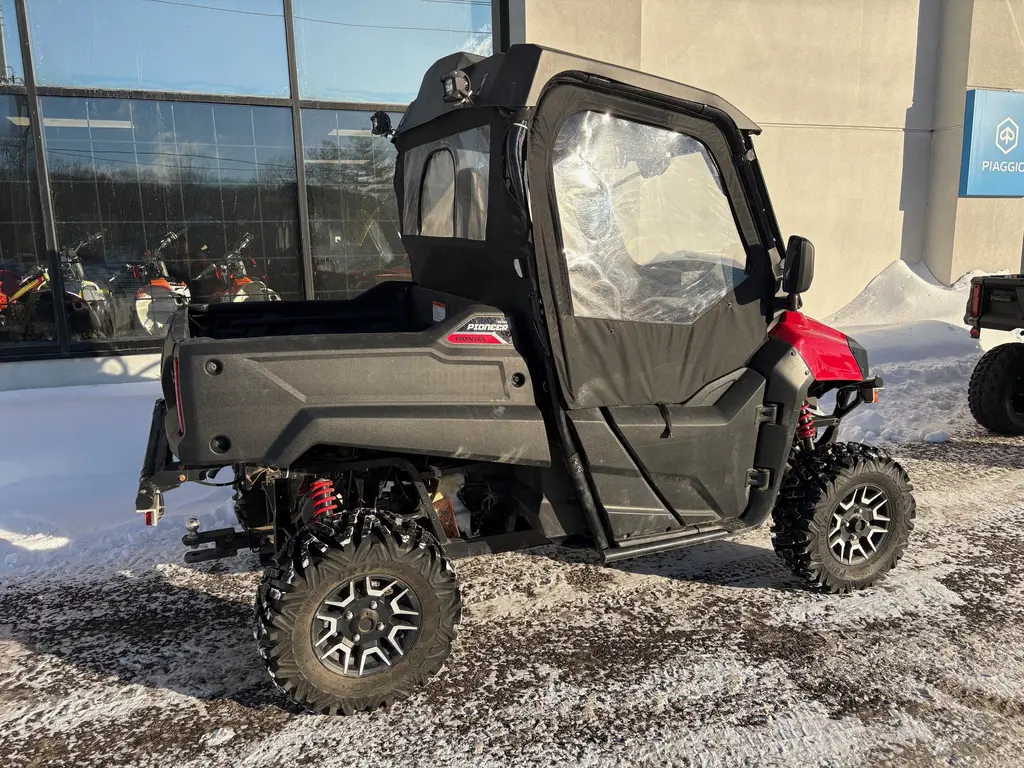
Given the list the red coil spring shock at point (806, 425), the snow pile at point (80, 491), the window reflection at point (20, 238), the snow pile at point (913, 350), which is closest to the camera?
the red coil spring shock at point (806, 425)

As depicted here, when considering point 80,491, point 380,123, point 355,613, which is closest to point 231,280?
point 80,491

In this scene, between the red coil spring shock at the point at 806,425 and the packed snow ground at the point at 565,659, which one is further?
the red coil spring shock at the point at 806,425

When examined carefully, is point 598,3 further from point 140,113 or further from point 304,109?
point 140,113

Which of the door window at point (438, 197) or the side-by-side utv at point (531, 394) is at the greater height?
the door window at point (438, 197)

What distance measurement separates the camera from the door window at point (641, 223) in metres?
3.00

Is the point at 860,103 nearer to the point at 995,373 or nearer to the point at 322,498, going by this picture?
the point at 995,373

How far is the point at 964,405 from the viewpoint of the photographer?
709 cm

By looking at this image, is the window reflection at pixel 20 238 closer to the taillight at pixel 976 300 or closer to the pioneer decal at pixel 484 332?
the pioneer decal at pixel 484 332

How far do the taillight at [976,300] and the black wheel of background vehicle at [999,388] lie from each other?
33cm

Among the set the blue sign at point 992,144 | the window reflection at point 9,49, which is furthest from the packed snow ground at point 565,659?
the blue sign at point 992,144

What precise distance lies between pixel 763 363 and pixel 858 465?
2.29 feet

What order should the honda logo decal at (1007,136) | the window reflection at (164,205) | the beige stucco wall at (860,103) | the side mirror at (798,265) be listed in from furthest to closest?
the honda logo decal at (1007,136)
the beige stucco wall at (860,103)
the window reflection at (164,205)
the side mirror at (798,265)

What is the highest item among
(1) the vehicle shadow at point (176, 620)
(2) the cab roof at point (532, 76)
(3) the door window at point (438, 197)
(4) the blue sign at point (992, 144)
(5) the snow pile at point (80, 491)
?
(4) the blue sign at point (992, 144)

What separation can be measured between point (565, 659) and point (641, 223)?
186cm
